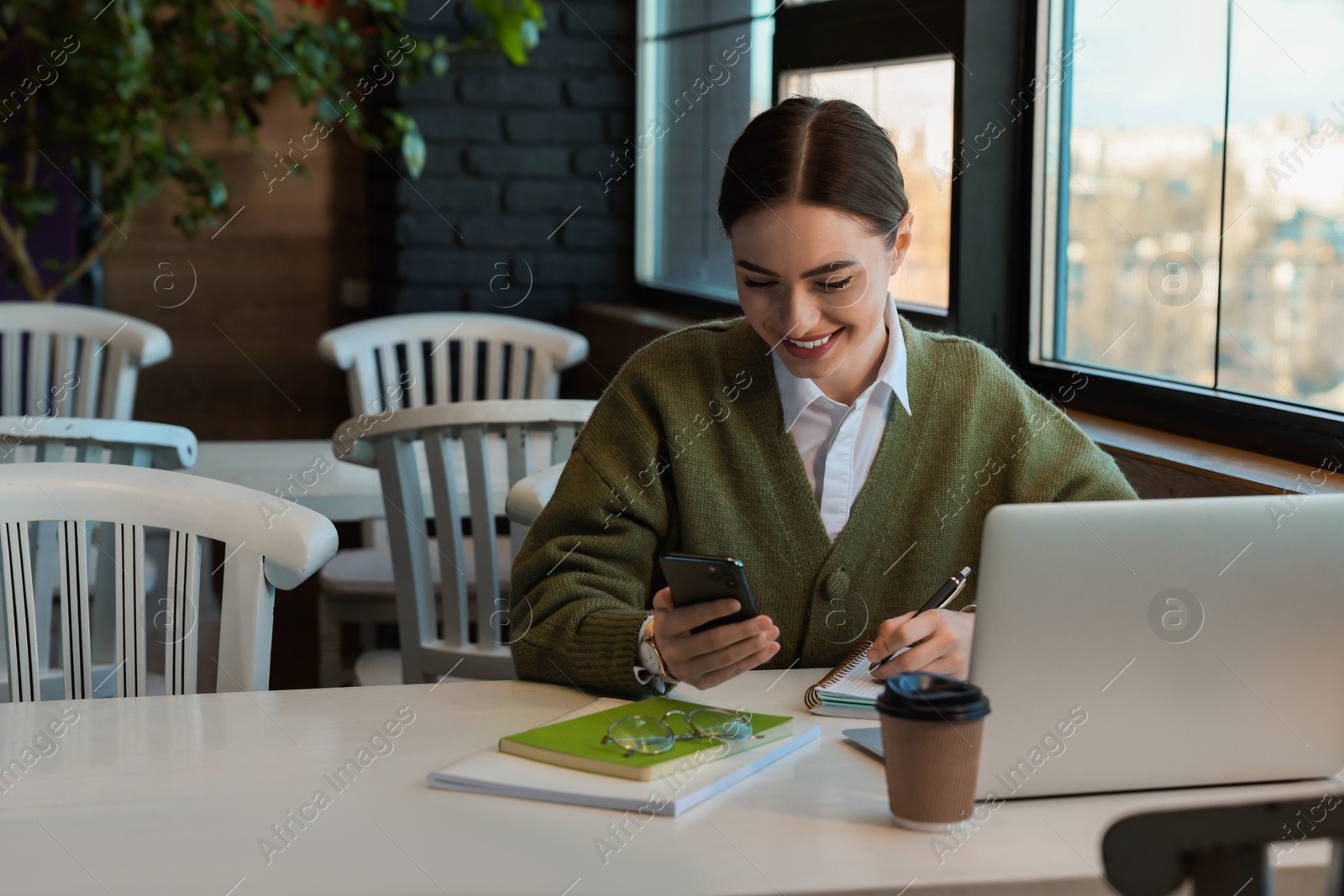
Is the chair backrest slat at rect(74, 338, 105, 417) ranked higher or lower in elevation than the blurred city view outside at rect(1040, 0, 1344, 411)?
lower

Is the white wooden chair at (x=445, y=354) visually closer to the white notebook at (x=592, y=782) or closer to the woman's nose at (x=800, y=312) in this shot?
the woman's nose at (x=800, y=312)

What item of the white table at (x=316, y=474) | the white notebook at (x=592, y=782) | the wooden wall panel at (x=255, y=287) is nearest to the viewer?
the white notebook at (x=592, y=782)

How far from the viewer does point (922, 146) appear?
7.39 feet

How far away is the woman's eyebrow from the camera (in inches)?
51.6

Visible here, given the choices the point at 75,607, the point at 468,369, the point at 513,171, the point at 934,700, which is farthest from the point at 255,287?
the point at 934,700

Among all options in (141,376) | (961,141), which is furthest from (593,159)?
(961,141)

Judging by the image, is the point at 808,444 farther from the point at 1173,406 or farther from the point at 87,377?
the point at 87,377

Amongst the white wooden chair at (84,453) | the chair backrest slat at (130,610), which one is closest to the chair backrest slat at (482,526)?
the white wooden chair at (84,453)

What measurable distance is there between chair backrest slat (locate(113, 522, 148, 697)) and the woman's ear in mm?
777

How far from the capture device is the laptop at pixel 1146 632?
0.90 meters

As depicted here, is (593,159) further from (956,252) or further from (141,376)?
(956,252)

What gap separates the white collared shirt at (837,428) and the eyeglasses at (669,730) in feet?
1.08

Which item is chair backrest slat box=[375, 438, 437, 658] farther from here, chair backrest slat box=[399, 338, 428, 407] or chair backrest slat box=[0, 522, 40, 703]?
chair backrest slat box=[399, 338, 428, 407]

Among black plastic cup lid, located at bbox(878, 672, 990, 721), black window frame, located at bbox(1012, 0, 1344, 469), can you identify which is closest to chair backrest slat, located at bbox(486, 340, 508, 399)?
black window frame, located at bbox(1012, 0, 1344, 469)
